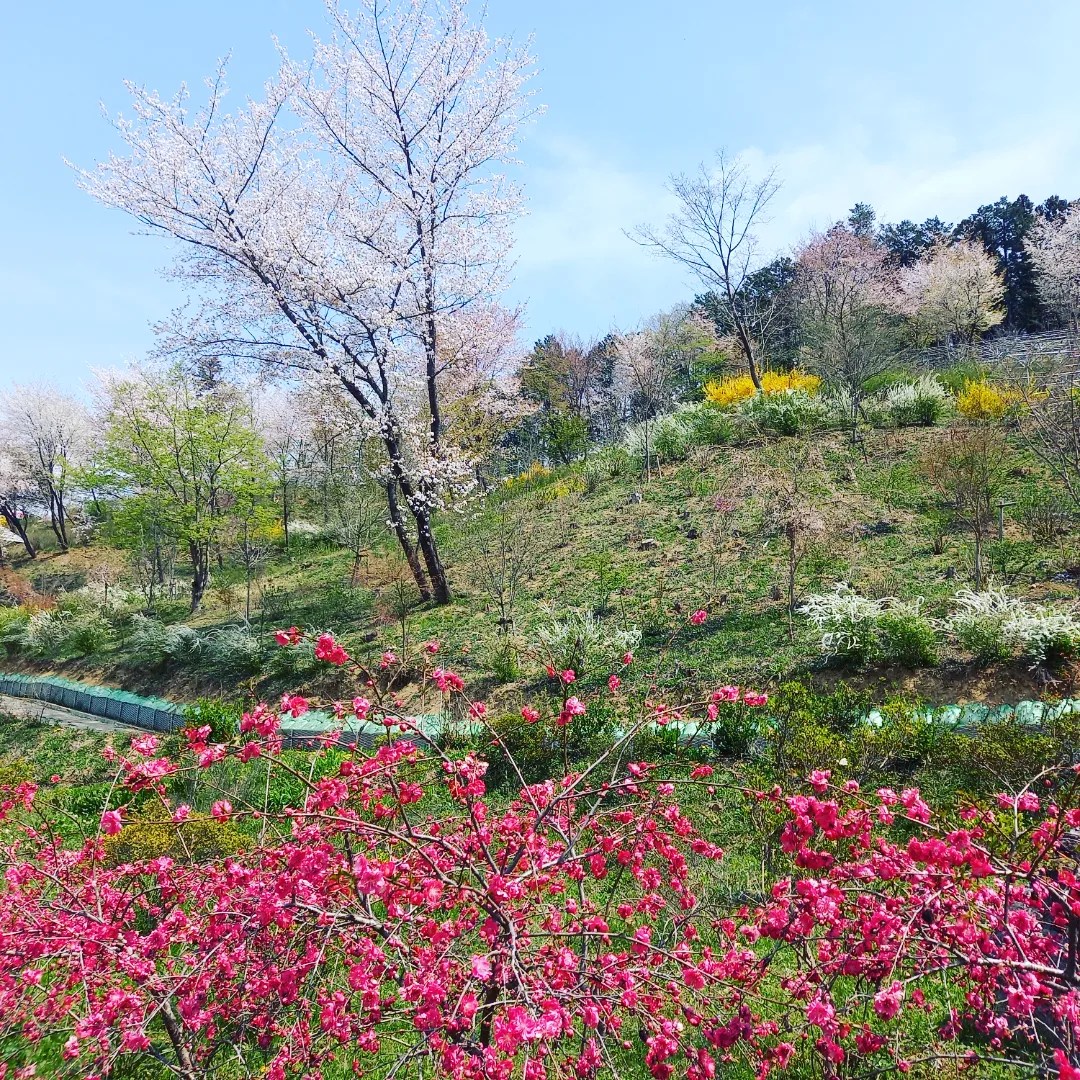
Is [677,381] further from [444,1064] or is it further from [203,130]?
[444,1064]

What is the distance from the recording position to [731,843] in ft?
13.9

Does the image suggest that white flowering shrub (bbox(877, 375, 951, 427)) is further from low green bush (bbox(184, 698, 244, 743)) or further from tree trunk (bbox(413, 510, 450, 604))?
low green bush (bbox(184, 698, 244, 743))

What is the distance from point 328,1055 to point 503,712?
15.3 ft

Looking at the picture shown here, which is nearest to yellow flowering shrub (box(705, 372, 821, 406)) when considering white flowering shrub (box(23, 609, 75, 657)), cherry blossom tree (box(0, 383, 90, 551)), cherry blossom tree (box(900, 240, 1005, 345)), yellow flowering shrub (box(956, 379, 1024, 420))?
yellow flowering shrub (box(956, 379, 1024, 420))

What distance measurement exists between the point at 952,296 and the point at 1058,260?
18.7 ft

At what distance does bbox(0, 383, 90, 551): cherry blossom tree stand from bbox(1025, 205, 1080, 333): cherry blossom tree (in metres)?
43.1

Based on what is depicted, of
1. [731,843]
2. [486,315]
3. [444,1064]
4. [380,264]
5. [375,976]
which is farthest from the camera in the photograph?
[486,315]

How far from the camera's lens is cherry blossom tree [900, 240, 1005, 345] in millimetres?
27750

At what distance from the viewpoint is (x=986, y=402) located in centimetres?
1231

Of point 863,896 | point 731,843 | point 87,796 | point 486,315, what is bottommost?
point 731,843

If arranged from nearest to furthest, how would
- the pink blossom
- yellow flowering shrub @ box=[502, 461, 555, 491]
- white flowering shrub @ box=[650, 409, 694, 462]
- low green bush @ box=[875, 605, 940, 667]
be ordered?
1. the pink blossom
2. low green bush @ box=[875, 605, 940, 667]
3. white flowering shrub @ box=[650, 409, 694, 462]
4. yellow flowering shrub @ box=[502, 461, 555, 491]

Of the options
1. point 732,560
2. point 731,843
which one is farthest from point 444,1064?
point 732,560

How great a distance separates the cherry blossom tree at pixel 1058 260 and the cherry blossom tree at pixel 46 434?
141ft

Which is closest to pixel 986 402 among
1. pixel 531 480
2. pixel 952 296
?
pixel 531 480
